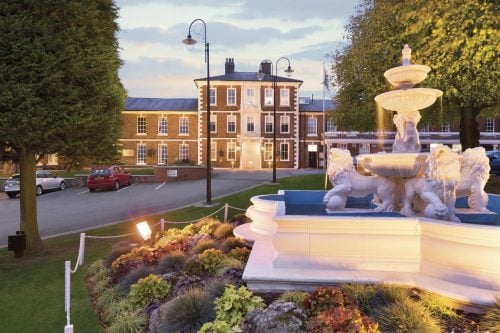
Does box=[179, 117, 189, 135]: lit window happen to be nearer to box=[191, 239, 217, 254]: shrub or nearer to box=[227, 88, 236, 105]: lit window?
box=[227, 88, 236, 105]: lit window

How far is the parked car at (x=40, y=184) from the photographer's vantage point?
25.7 m

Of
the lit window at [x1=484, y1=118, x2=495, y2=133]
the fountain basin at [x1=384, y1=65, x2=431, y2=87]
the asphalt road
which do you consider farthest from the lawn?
the lit window at [x1=484, y1=118, x2=495, y2=133]

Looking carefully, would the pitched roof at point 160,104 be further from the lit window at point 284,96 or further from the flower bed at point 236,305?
the flower bed at point 236,305

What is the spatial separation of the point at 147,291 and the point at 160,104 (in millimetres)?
42788

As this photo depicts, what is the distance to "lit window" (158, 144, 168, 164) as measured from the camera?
4575 centimetres

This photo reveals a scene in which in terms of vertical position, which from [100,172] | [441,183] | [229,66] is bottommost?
[100,172]

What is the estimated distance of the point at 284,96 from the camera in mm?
44719

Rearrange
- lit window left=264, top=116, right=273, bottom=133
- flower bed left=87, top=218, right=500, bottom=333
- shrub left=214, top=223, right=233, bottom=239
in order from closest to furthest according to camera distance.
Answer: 1. flower bed left=87, top=218, right=500, bottom=333
2. shrub left=214, top=223, right=233, bottom=239
3. lit window left=264, top=116, right=273, bottom=133

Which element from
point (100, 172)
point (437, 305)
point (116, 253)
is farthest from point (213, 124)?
point (437, 305)

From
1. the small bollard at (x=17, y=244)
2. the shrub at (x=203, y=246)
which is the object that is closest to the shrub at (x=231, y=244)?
the shrub at (x=203, y=246)

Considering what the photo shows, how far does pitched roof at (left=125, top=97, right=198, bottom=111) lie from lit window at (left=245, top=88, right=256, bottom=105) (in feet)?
21.4

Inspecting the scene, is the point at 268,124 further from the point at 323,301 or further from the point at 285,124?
the point at 323,301

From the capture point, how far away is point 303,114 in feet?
151

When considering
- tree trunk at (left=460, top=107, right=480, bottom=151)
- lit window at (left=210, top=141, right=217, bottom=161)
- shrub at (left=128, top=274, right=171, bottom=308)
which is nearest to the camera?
shrub at (left=128, top=274, right=171, bottom=308)
